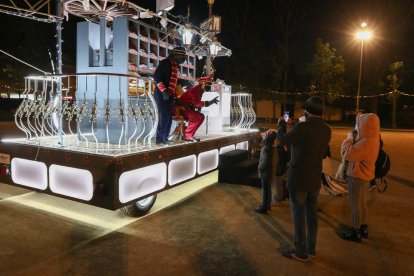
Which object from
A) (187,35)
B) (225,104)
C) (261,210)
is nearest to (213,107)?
(225,104)

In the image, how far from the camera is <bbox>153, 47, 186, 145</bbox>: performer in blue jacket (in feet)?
19.4

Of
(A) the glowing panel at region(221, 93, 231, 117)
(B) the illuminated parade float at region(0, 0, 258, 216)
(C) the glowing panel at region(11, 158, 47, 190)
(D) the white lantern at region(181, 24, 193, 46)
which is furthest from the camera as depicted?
(A) the glowing panel at region(221, 93, 231, 117)

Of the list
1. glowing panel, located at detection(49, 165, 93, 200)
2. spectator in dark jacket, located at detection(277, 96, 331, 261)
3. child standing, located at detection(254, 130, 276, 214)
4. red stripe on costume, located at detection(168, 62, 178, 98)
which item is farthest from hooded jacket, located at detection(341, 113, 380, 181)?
glowing panel, located at detection(49, 165, 93, 200)

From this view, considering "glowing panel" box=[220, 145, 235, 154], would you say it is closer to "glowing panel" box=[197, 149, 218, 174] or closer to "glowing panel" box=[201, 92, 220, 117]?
"glowing panel" box=[197, 149, 218, 174]

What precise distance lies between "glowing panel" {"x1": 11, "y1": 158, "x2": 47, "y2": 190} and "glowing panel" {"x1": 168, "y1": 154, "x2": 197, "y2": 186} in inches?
71.6

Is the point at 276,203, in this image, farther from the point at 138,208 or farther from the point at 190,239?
the point at 138,208

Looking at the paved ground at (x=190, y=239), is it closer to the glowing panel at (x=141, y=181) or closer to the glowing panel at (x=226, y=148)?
the glowing panel at (x=141, y=181)

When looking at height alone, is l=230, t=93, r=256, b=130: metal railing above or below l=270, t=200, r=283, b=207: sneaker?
above

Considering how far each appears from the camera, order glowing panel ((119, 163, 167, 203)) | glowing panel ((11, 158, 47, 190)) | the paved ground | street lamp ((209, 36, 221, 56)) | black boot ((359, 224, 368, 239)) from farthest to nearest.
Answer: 1. street lamp ((209, 36, 221, 56))
2. glowing panel ((11, 158, 47, 190))
3. black boot ((359, 224, 368, 239))
4. glowing panel ((119, 163, 167, 203))
5. the paved ground

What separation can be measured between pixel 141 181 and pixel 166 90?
1778 mm

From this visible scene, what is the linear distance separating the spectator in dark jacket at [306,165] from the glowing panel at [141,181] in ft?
6.46

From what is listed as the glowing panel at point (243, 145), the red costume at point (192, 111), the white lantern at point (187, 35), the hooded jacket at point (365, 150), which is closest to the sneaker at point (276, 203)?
the hooded jacket at point (365, 150)

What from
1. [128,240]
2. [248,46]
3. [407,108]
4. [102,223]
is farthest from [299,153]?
[407,108]

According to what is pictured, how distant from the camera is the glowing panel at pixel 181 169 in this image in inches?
217
